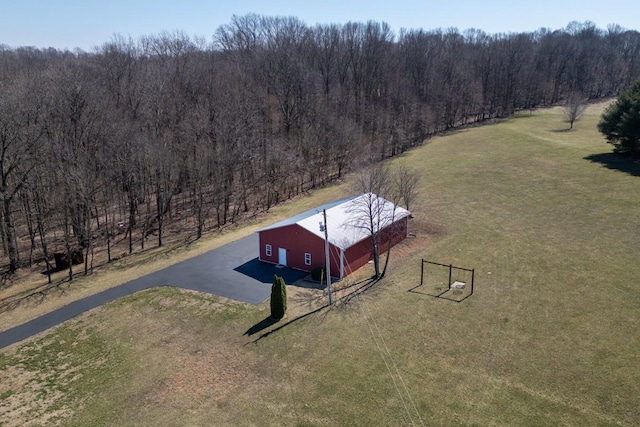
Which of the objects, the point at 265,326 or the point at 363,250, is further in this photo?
the point at 363,250

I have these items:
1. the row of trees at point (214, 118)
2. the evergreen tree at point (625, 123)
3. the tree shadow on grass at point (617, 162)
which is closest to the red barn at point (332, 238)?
the row of trees at point (214, 118)

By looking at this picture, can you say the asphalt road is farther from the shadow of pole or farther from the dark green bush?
the shadow of pole

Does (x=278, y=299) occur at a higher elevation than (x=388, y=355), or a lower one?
higher

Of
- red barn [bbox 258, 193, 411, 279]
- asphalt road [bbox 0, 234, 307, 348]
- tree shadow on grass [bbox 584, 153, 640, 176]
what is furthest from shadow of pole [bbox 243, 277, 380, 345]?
tree shadow on grass [bbox 584, 153, 640, 176]

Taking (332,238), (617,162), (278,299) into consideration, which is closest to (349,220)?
(332,238)

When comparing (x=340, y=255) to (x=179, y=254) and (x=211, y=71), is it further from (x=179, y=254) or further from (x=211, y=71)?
(x=211, y=71)

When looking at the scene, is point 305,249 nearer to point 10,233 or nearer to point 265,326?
point 265,326

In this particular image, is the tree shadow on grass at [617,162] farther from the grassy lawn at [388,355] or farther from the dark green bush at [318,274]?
the dark green bush at [318,274]
